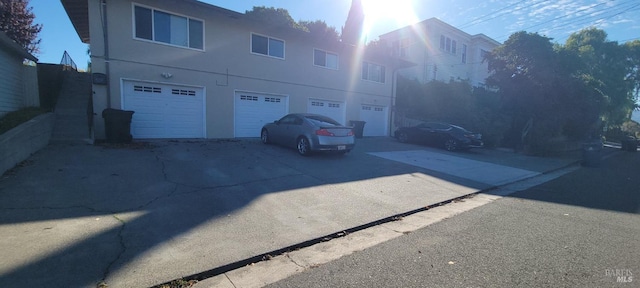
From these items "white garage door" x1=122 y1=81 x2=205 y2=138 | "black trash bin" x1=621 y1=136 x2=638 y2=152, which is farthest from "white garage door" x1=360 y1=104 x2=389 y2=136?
"black trash bin" x1=621 y1=136 x2=638 y2=152

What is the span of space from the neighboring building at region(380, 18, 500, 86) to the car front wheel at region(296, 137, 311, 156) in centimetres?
1833

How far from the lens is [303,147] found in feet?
31.6

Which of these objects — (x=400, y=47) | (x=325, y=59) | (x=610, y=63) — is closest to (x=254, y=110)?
(x=325, y=59)

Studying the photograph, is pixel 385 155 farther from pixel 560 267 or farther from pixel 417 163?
pixel 560 267

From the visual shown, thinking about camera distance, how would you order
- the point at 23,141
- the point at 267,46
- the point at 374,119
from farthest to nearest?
1. the point at 374,119
2. the point at 267,46
3. the point at 23,141

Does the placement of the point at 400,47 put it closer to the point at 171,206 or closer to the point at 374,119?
the point at 374,119

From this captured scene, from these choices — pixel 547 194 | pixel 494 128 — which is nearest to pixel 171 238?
pixel 547 194

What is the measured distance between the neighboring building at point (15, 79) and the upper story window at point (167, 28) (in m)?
3.60

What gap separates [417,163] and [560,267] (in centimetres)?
698

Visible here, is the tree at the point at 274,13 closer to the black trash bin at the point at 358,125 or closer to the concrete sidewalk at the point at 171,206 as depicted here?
the black trash bin at the point at 358,125

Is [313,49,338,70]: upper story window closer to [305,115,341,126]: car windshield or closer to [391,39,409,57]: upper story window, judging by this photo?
[305,115,341,126]: car windshield

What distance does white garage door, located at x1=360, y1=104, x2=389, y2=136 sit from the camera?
1861cm

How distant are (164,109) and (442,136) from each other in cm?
1277

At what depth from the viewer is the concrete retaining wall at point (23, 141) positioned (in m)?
5.83
